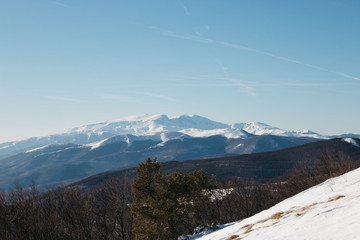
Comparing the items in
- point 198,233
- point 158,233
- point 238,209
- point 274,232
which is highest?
point 274,232

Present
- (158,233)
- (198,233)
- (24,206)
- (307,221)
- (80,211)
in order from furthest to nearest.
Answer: (80,211) → (24,206) → (198,233) → (158,233) → (307,221)

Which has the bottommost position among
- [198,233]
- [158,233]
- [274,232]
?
[198,233]

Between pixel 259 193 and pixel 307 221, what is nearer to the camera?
pixel 307 221

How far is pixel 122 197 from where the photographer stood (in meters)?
52.1

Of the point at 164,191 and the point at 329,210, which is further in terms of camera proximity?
the point at 164,191

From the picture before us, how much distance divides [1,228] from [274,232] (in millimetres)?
38201

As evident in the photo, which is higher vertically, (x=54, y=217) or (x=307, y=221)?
(x=307, y=221)

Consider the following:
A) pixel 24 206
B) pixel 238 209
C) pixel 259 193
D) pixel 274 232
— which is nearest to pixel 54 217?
pixel 24 206

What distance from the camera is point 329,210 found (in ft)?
43.8

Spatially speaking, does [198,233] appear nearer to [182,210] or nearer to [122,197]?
[182,210]

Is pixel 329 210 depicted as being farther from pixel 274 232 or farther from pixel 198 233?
pixel 198 233

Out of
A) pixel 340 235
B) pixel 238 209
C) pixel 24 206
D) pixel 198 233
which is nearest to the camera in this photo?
pixel 340 235

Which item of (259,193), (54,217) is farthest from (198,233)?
(259,193)

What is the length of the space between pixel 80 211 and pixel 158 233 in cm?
2705
